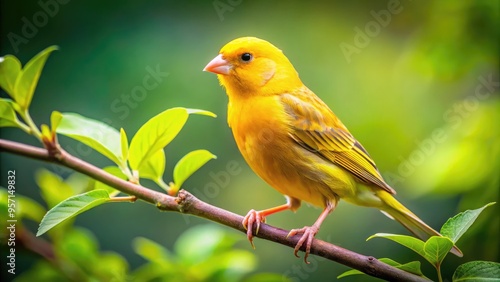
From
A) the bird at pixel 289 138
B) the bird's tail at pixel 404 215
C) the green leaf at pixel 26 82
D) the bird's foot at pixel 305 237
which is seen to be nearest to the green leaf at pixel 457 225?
the bird's foot at pixel 305 237

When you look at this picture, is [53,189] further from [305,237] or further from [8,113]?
[305,237]

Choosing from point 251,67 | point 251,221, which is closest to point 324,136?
point 251,67

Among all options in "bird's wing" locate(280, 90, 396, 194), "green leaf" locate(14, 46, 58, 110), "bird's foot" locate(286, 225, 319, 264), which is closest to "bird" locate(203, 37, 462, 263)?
"bird's wing" locate(280, 90, 396, 194)

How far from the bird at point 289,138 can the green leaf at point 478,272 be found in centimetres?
64

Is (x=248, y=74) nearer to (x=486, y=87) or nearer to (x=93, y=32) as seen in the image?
(x=486, y=87)

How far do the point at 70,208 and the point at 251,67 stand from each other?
92 centimetres

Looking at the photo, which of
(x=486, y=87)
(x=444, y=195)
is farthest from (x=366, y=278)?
(x=486, y=87)

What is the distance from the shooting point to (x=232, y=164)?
9.86ft

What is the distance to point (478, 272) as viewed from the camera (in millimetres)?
1222

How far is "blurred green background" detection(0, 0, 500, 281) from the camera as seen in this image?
8.63ft

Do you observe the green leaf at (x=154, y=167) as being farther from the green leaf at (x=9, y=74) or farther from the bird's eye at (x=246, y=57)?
the bird's eye at (x=246, y=57)

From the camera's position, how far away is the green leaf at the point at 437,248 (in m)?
1.23

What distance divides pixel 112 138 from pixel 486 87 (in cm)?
153

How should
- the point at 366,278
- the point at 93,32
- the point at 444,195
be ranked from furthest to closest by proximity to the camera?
1. the point at 93,32
2. the point at 366,278
3. the point at 444,195
